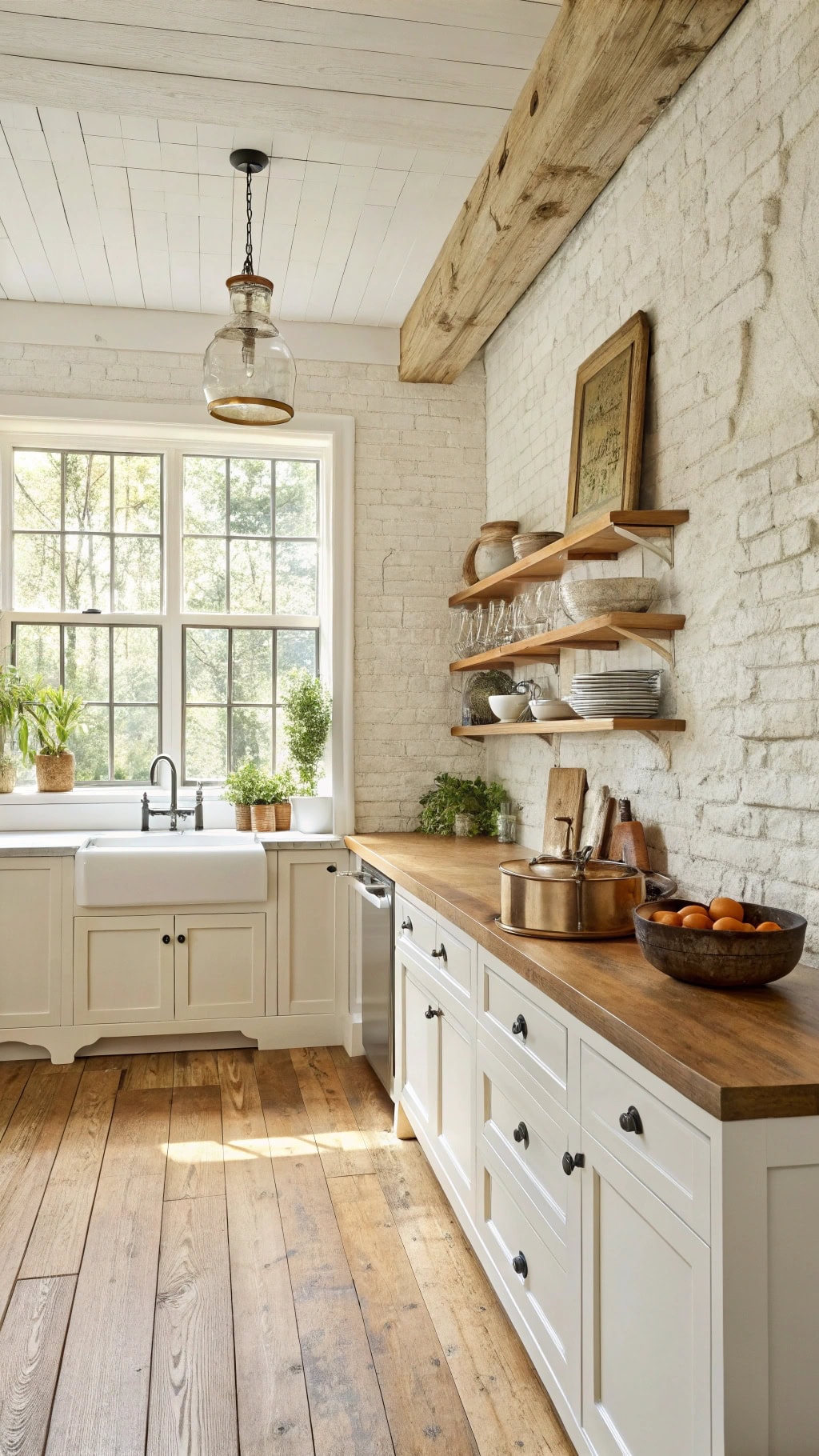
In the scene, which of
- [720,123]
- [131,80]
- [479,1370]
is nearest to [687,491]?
[720,123]

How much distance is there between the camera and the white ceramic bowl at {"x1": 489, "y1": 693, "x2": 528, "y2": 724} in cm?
384

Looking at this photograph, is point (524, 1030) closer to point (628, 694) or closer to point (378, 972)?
point (628, 694)

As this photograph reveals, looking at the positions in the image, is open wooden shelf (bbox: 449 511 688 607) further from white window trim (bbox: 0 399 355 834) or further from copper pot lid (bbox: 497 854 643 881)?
copper pot lid (bbox: 497 854 643 881)

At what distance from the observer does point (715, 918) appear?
5.88 feet

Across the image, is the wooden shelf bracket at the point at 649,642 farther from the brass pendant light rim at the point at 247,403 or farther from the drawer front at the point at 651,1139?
the brass pendant light rim at the point at 247,403

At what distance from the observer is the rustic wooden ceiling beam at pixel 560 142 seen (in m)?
2.29

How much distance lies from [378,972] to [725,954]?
2187mm

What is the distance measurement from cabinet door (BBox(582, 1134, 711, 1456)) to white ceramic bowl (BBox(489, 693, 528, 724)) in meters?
2.24

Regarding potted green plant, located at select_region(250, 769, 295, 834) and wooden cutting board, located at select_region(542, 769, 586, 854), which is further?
potted green plant, located at select_region(250, 769, 295, 834)

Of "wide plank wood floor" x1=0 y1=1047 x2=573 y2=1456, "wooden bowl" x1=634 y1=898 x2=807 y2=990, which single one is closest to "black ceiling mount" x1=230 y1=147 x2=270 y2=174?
"wooden bowl" x1=634 y1=898 x2=807 y2=990

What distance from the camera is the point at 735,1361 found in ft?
4.11

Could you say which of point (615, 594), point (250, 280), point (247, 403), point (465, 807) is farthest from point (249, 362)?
point (465, 807)

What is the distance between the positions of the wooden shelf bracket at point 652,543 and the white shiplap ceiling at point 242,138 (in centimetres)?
130

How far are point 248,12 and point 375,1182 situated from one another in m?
3.18
